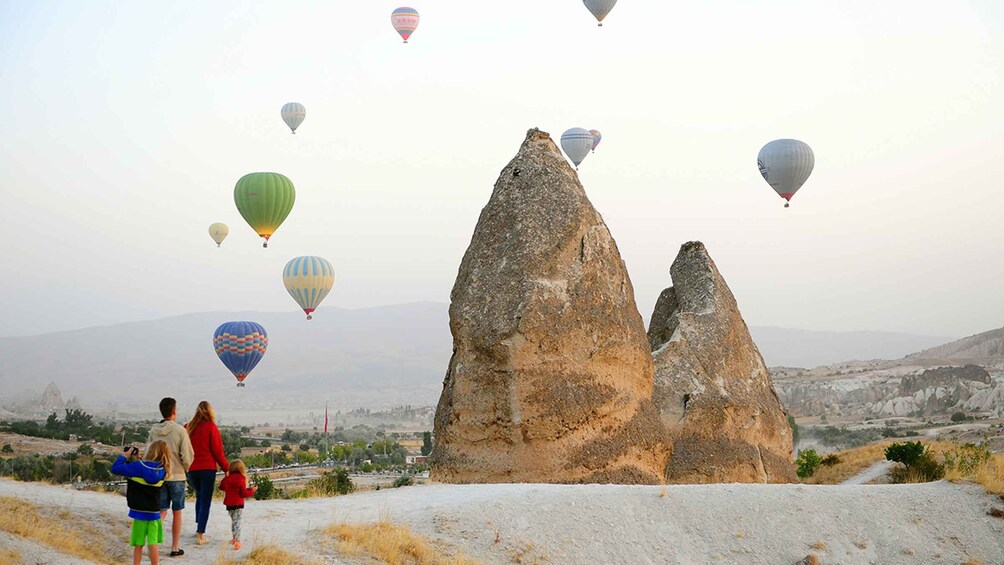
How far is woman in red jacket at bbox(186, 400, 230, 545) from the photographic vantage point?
10.6 m

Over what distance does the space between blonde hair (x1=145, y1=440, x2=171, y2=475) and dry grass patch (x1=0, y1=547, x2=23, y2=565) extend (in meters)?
1.39

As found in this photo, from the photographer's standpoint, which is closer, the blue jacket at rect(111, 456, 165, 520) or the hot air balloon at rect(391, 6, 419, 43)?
the blue jacket at rect(111, 456, 165, 520)

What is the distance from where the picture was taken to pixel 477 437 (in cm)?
1480

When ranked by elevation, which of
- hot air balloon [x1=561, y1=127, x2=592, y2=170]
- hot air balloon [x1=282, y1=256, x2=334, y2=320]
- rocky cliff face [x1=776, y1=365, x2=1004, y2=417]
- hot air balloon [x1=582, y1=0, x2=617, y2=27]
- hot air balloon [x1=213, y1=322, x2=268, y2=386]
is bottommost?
rocky cliff face [x1=776, y1=365, x2=1004, y2=417]

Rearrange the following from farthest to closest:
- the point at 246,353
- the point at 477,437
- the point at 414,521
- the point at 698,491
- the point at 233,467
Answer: the point at 246,353, the point at 477,437, the point at 698,491, the point at 414,521, the point at 233,467

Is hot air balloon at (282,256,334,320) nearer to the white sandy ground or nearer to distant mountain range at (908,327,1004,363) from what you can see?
the white sandy ground

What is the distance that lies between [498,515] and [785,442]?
847 centimetres

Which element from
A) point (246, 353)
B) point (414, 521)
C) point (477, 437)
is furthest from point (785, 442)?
point (246, 353)

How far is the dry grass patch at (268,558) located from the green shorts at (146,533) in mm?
623

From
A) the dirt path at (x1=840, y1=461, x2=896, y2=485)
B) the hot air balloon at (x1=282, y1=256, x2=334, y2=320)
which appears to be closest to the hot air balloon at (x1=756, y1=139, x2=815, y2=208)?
the dirt path at (x1=840, y1=461, x2=896, y2=485)

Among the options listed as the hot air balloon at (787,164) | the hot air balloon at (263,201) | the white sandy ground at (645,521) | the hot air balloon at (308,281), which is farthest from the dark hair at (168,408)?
the hot air balloon at (308,281)

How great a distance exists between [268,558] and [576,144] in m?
40.2

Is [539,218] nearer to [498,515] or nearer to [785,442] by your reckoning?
[498,515]

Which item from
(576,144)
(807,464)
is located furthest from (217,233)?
(807,464)
